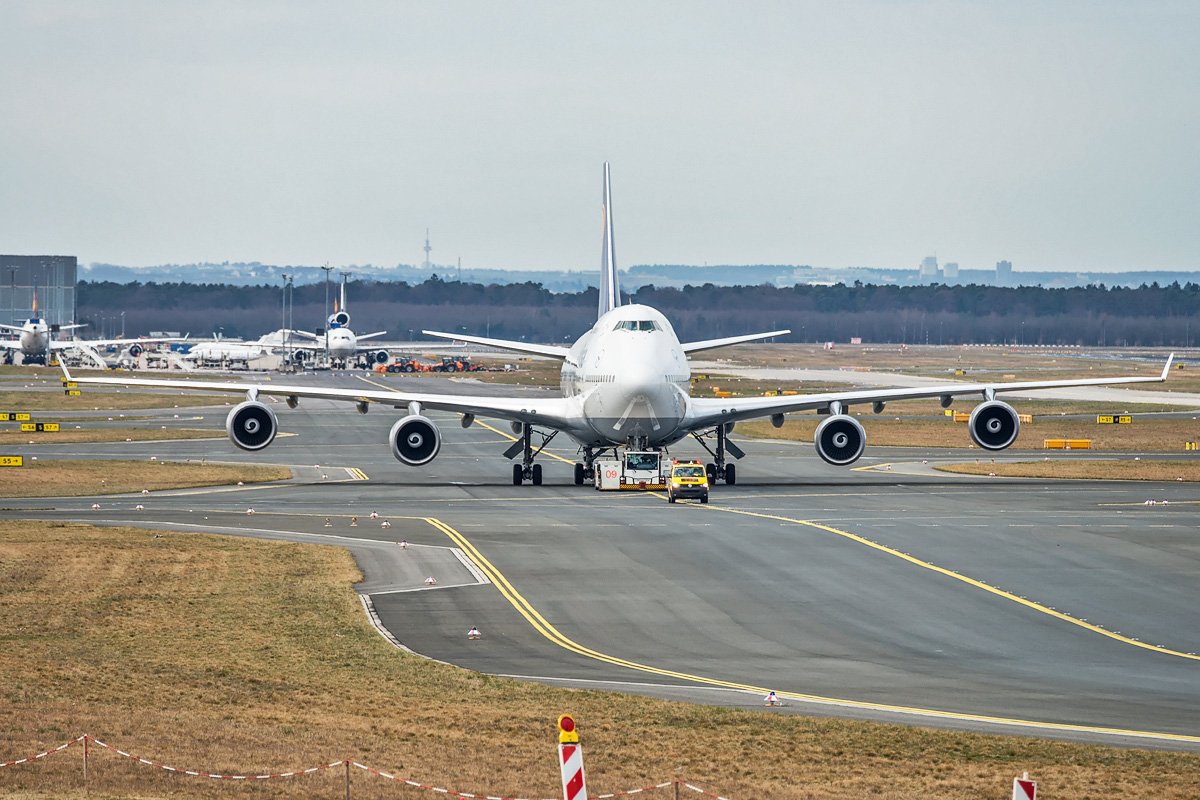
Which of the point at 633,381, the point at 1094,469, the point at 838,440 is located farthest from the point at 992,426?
the point at 633,381

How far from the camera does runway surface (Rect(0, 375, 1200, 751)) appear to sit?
2672 centimetres

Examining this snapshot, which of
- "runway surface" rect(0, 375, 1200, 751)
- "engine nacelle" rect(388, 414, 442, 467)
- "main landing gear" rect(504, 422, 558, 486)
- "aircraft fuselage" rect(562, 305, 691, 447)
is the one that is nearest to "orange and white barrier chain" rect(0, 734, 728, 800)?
"runway surface" rect(0, 375, 1200, 751)

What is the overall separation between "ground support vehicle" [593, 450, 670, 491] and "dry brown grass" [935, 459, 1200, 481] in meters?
18.0

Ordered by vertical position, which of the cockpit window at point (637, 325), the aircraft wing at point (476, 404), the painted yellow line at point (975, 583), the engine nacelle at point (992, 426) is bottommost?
the painted yellow line at point (975, 583)

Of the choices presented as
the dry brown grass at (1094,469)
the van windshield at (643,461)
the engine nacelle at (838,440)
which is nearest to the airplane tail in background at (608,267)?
the van windshield at (643,461)

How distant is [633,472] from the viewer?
61.5 meters

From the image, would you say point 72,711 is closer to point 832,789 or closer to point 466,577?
point 832,789

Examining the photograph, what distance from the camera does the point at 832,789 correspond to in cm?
1997

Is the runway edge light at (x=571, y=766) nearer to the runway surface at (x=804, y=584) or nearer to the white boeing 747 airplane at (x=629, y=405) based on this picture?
the runway surface at (x=804, y=584)

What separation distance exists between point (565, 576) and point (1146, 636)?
15321 mm

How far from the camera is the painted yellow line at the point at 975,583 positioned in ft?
101

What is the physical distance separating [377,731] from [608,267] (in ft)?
172

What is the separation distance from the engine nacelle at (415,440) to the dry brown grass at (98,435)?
3458cm

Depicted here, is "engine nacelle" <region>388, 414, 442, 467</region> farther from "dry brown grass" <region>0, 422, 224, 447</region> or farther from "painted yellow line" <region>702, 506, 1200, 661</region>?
"dry brown grass" <region>0, 422, 224, 447</region>
